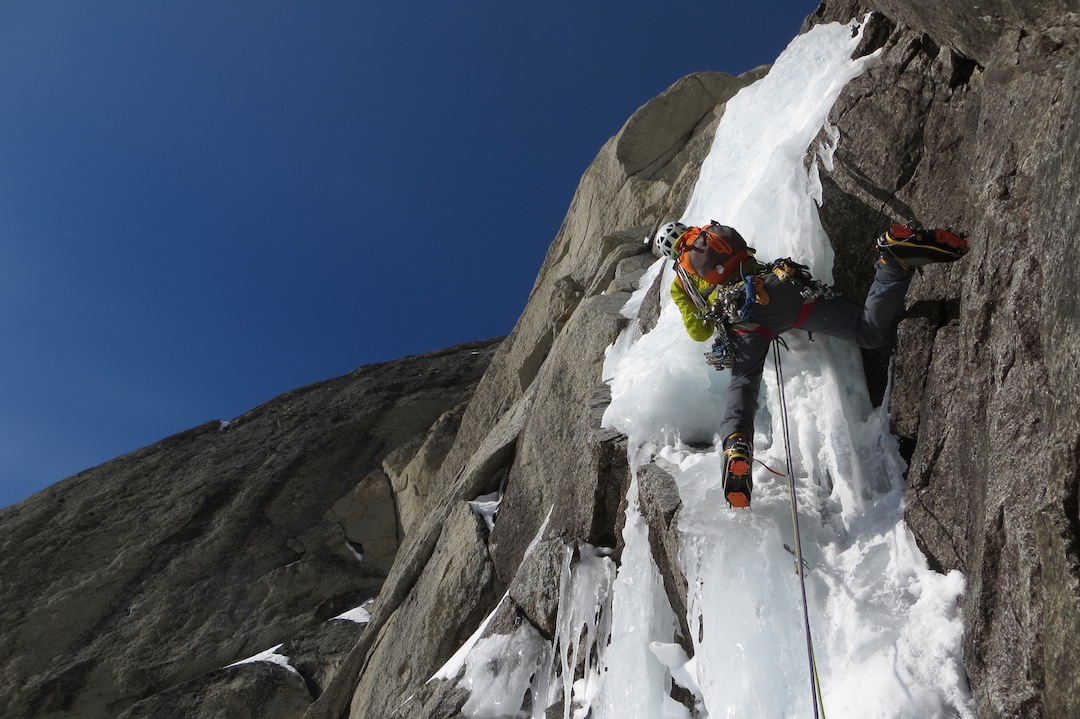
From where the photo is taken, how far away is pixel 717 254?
530 cm

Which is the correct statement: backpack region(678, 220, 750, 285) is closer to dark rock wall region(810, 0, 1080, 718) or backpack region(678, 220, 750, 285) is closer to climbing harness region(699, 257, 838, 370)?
climbing harness region(699, 257, 838, 370)

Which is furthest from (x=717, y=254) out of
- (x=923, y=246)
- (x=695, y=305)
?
(x=923, y=246)

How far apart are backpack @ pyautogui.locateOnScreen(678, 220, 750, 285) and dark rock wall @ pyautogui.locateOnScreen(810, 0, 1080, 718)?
707 mm

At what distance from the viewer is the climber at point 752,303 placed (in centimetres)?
445

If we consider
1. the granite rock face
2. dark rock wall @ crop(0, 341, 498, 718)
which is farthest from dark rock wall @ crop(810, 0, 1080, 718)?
dark rock wall @ crop(0, 341, 498, 718)

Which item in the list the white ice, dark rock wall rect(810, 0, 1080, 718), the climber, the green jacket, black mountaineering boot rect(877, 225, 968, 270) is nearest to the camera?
dark rock wall rect(810, 0, 1080, 718)

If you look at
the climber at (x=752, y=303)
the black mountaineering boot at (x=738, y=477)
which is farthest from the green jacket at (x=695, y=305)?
the black mountaineering boot at (x=738, y=477)

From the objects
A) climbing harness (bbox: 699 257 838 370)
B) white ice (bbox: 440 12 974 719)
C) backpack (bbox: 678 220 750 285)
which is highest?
backpack (bbox: 678 220 750 285)

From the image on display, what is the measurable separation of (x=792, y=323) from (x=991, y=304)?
1.29 meters

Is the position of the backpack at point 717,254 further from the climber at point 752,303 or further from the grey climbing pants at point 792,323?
the grey climbing pants at point 792,323

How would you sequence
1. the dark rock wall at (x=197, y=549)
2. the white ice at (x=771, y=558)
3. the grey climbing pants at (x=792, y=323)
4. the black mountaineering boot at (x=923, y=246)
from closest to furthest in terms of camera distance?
the white ice at (x=771, y=558) → the black mountaineering boot at (x=923, y=246) → the grey climbing pants at (x=792, y=323) → the dark rock wall at (x=197, y=549)

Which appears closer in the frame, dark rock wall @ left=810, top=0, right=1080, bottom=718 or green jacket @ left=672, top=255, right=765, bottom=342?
dark rock wall @ left=810, top=0, right=1080, bottom=718

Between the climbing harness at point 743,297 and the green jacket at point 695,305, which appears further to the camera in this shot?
the green jacket at point 695,305

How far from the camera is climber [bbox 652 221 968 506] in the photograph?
445 cm
